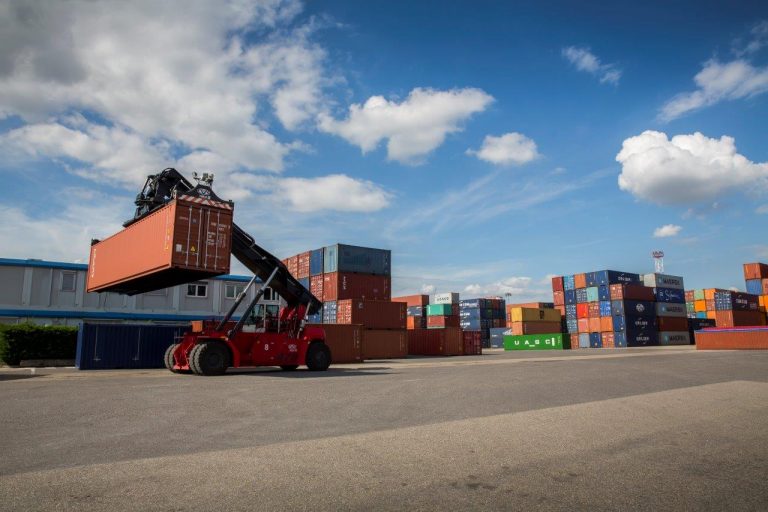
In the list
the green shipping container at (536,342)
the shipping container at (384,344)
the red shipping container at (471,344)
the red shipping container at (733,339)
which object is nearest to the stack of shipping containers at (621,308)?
the green shipping container at (536,342)

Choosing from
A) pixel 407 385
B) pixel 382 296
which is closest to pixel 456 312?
pixel 382 296

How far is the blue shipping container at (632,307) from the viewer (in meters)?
57.0

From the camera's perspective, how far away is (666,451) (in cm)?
670

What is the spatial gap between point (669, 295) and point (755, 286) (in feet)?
49.3

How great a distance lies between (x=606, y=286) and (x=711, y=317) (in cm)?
2884

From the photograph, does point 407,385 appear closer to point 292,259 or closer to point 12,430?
point 12,430

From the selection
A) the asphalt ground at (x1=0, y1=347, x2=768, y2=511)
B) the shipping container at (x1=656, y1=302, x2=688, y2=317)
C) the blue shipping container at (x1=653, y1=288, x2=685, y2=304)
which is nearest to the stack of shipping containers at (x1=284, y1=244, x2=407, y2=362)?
the asphalt ground at (x1=0, y1=347, x2=768, y2=511)

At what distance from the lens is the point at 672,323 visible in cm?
6356

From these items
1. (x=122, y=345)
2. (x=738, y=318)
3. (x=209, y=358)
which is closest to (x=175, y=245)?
(x=209, y=358)

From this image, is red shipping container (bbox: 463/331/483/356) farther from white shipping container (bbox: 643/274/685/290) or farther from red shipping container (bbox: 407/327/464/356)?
white shipping container (bbox: 643/274/685/290)

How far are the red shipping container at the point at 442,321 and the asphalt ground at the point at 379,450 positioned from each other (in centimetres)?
4548

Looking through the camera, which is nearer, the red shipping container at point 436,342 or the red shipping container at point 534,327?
the red shipping container at point 436,342

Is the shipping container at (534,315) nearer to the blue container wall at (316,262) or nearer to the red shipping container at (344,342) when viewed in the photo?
the blue container wall at (316,262)

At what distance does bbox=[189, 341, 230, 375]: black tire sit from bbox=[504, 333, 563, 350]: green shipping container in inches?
1806
